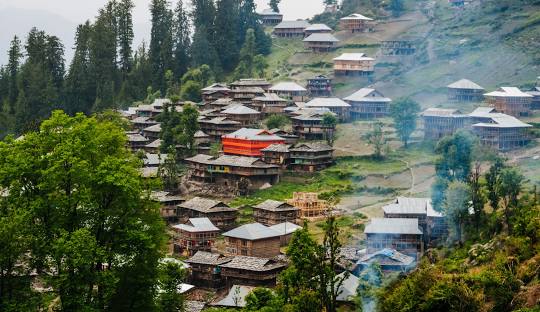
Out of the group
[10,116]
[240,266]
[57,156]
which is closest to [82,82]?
[10,116]

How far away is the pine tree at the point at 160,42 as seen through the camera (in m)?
85.9

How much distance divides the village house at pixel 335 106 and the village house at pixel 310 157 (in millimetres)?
8871

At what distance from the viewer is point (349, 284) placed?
3884 centimetres

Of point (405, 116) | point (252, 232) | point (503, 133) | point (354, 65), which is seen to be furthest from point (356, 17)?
point (252, 232)

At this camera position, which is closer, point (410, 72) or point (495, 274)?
point (495, 274)

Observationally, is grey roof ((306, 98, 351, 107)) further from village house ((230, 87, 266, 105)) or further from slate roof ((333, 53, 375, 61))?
slate roof ((333, 53, 375, 61))

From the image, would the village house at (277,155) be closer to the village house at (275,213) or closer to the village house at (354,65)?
the village house at (275,213)

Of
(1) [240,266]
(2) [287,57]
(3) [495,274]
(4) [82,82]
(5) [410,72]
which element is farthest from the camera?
(2) [287,57]

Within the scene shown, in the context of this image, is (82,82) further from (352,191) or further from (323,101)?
(352,191)

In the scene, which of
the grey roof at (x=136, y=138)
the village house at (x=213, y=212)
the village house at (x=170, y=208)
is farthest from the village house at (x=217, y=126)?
the village house at (x=213, y=212)

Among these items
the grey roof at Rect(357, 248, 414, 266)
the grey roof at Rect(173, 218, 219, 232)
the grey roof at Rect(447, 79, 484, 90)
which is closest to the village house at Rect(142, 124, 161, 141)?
the grey roof at Rect(173, 218, 219, 232)

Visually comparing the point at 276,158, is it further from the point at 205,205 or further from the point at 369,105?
the point at 369,105

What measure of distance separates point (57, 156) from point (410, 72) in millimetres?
53861

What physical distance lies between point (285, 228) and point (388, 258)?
35.3 feet
